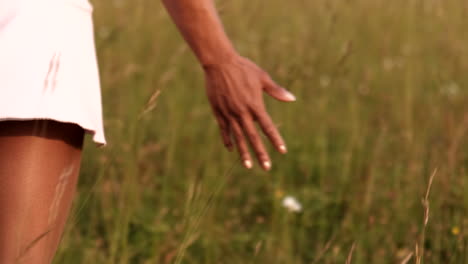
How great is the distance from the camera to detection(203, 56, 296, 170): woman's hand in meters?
1.14

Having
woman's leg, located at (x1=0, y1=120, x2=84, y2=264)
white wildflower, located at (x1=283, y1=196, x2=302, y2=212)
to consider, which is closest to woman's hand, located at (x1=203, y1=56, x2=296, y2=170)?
woman's leg, located at (x1=0, y1=120, x2=84, y2=264)

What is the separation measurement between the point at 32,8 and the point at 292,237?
1.42 m

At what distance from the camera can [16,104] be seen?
1074 mm

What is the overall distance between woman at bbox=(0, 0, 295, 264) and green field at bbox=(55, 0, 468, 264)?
0.57 feet

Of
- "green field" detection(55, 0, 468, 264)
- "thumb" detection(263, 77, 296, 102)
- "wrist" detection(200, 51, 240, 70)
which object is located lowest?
"green field" detection(55, 0, 468, 264)

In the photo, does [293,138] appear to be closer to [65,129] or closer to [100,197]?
[100,197]

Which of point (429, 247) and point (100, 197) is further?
point (100, 197)

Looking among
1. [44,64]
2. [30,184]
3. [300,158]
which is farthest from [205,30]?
[300,158]

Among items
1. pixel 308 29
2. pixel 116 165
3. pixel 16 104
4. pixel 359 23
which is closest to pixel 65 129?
pixel 16 104

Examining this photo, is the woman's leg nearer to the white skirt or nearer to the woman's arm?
the white skirt

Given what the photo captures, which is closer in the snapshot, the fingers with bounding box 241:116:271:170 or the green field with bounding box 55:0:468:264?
the fingers with bounding box 241:116:271:170

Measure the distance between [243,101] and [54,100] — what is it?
12.0 inches

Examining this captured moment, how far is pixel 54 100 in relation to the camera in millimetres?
1096

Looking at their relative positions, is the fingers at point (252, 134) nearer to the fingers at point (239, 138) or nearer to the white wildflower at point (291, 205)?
the fingers at point (239, 138)
